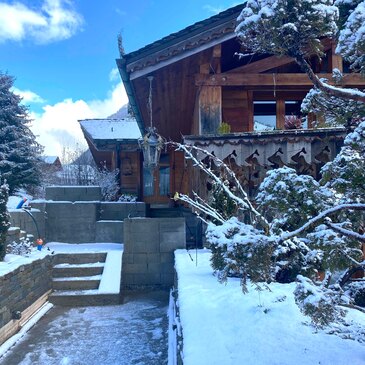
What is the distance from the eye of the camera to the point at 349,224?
9.54 ft

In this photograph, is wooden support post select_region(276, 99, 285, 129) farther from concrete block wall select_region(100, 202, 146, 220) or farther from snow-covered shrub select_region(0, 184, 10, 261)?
snow-covered shrub select_region(0, 184, 10, 261)

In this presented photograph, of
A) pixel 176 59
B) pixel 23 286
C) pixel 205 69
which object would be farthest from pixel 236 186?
pixel 23 286

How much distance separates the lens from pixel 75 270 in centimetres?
861

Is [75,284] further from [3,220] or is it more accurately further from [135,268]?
[3,220]

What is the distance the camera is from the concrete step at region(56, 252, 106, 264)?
8.88m

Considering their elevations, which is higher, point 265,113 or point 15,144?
point 265,113

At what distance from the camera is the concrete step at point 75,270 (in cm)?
852

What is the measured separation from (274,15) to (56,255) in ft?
25.8

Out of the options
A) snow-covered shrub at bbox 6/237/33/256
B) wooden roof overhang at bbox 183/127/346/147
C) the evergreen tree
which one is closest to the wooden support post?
wooden roof overhang at bbox 183/127/346/147

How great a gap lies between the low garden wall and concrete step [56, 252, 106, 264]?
29.7 inches

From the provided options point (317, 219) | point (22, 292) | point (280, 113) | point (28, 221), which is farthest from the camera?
point (28, 221)

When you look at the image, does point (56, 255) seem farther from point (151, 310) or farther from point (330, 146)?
point (330, 146)

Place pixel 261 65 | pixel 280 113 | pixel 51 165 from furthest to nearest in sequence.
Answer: pixel 51 165 → pixel 280 113 → pixel 261 65

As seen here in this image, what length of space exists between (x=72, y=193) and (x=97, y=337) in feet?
19.4
